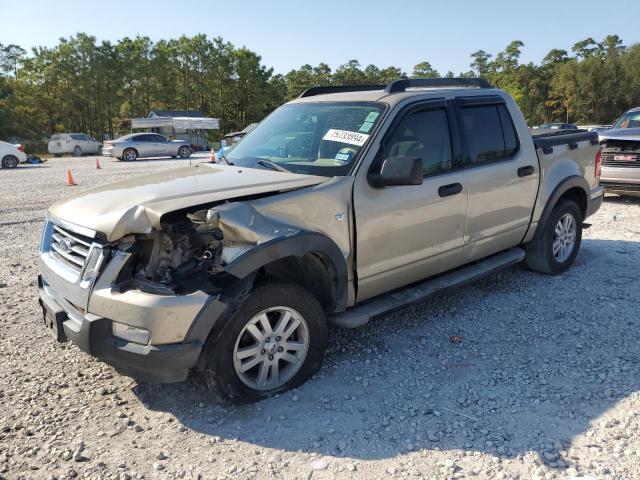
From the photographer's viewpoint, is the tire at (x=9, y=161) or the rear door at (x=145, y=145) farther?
the rear door at (x=145, y=145)

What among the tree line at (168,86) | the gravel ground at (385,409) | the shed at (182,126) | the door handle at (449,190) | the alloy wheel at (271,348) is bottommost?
the gravel ground at (385,409)

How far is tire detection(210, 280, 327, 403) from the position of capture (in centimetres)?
309

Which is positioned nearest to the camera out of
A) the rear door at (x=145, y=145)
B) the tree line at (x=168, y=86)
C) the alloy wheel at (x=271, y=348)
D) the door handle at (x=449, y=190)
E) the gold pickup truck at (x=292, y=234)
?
the gold pickup truck at (x=292, y=234)

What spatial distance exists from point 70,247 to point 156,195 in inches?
26.1

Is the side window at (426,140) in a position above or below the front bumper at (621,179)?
above

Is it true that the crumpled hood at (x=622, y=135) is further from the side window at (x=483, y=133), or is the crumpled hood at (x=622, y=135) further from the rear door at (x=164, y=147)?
the rear door at (x=164, y=147)

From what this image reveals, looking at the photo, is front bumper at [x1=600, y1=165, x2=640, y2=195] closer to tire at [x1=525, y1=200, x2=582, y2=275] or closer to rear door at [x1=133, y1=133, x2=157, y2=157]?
tire at [x1=525, y1=200, x2=582, y2=275]

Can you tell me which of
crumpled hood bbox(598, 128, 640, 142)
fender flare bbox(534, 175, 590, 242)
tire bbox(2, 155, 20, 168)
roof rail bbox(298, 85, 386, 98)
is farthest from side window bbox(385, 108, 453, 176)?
tire bbox(2, 155, 20, 168)

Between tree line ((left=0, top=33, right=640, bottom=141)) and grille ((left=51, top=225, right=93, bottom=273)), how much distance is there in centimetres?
5339

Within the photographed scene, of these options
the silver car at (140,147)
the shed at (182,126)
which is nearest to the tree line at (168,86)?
the shed at (182,126)

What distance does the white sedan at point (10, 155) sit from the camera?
77.0 feet

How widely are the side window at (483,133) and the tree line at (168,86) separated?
54.0 m

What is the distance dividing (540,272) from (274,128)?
334 cm

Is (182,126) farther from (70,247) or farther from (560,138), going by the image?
(70,247)
